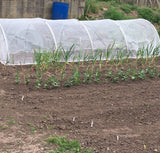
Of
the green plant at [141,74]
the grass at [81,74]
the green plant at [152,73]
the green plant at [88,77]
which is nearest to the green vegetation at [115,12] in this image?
the grass at [81,74]

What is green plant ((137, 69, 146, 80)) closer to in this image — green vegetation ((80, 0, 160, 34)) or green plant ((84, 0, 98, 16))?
green vegetation ((80, 0, 160, 34))

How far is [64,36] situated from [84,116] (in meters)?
3.08

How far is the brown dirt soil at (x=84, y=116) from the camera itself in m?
3.73

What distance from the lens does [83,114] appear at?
4445 mm

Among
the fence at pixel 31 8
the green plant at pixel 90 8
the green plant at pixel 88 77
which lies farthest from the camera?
the green plant at pixel 90 8

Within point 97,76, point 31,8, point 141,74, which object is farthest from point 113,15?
point 97,76

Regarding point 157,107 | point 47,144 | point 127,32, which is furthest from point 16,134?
point 127,32

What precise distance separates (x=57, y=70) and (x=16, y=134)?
2.51 meters

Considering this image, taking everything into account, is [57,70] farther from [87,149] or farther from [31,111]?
[87,149]

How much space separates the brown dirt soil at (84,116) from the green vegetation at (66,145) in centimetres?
8

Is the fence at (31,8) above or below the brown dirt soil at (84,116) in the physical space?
above

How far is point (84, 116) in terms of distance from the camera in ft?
14.4

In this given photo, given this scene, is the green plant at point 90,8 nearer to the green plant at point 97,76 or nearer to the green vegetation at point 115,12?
the green vegetation at point 115,12

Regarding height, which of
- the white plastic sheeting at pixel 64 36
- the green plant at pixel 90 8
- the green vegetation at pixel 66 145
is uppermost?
the green plant at pixel 90 8
